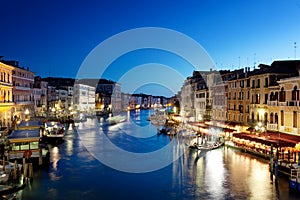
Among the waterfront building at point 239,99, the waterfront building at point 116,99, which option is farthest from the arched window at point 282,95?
the waterfront building at point 116,99

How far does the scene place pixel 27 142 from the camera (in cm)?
1861

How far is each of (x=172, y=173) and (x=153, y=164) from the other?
279cm

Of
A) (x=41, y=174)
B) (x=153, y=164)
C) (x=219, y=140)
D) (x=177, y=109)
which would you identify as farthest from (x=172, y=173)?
(x=177, y=109)

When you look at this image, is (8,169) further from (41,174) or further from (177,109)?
(177,109)

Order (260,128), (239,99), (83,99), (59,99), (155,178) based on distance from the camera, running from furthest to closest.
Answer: (83,99), (59,99), (239,99), (260,128), (155,178)

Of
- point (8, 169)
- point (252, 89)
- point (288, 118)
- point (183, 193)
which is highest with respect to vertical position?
point (252, 89)

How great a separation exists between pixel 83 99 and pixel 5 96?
2066 inches

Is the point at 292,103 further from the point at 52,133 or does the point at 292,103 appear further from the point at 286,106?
the point at 52,133

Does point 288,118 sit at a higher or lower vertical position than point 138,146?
higher

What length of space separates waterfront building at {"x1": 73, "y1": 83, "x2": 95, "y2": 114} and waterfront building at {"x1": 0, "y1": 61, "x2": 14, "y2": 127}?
41503 millimetres

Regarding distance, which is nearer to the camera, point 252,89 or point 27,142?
point 27,142

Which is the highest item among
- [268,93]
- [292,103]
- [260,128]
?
[268,93]

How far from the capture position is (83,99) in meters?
81.7

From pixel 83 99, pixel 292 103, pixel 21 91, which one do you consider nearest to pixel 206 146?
pixel 292 103
